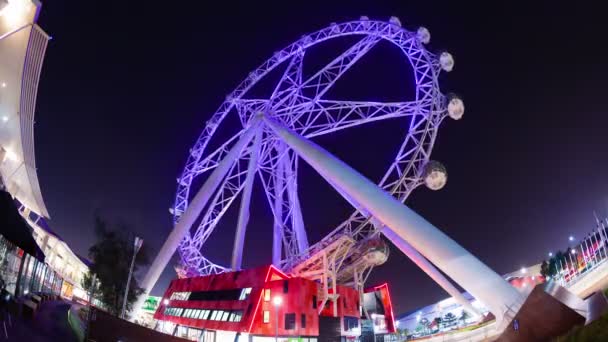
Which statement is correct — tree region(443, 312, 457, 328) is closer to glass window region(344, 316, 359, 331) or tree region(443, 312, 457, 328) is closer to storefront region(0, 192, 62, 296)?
glass window region(344, 316, 359, 331)

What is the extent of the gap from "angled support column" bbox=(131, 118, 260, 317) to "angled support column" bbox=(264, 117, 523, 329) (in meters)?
12.5

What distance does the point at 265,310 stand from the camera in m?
28.5

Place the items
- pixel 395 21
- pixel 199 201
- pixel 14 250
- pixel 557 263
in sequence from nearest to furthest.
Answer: pixel 14 250, pixel 395 21, pixel 199 201, pixel 557 263

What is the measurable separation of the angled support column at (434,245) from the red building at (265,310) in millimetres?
10784

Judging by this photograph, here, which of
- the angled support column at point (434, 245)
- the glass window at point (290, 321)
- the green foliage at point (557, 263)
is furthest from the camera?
the green foliage at point (557, 263)

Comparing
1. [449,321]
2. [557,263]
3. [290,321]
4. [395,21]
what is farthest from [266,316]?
[449,321]

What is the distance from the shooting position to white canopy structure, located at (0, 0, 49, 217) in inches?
649

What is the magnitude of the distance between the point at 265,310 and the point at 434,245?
58.5 ft

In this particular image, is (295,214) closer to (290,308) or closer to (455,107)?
(290,308)

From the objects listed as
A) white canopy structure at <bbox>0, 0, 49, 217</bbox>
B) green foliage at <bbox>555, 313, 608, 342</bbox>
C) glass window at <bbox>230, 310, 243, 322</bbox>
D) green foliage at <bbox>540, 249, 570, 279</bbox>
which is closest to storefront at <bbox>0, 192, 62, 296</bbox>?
white canopy structure at <bbox>0, 0, 49, 217</bbox>

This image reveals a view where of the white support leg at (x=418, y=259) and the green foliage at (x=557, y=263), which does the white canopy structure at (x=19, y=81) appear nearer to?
the white support leg at (x=418, y=259)

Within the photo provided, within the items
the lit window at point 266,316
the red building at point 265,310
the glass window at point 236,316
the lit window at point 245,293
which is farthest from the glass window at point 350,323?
the glass window at point 236,316

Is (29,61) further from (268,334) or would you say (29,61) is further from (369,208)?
(268,334)

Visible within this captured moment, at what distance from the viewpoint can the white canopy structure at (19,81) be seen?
1648 cm
